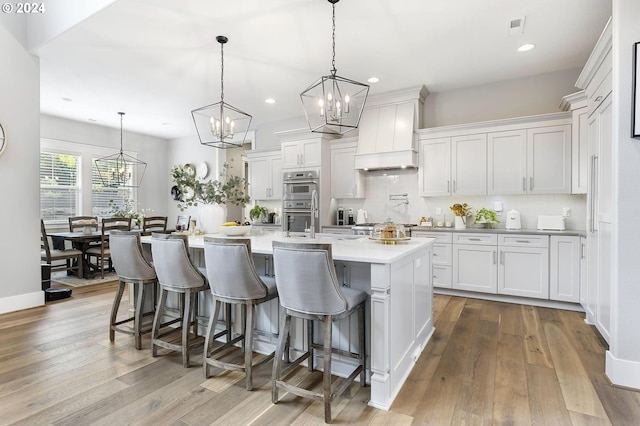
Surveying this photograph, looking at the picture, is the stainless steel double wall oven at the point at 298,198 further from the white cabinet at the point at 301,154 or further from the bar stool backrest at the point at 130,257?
the bar stool backrest at the point at 130,257

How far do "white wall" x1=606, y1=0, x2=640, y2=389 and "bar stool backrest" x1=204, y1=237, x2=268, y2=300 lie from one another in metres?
2.34

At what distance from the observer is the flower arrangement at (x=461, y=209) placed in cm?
475

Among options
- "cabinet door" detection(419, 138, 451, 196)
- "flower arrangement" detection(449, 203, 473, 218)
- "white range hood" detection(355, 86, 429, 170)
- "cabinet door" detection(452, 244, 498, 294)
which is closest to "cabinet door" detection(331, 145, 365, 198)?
"white range hood" detection(355, 86, 429, 170)

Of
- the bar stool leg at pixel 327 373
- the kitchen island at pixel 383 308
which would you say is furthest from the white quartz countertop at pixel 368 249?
the bar stool leg at pixel 327 373

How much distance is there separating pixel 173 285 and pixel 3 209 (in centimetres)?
276

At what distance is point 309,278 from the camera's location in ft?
6.21

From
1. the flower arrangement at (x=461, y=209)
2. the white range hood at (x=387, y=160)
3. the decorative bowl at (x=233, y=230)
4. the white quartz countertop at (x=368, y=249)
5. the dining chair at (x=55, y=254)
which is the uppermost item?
the white range hood at (x=387, y=160)

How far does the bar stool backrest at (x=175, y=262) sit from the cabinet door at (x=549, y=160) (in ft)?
13.3

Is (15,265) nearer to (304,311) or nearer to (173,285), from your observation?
(173,285)

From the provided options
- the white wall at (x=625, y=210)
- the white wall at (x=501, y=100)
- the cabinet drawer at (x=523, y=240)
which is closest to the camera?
the white wall at (x=625, y=210)

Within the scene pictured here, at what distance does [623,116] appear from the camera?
7.15 ft

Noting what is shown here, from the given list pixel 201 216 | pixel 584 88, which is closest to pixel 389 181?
pixel 584 88

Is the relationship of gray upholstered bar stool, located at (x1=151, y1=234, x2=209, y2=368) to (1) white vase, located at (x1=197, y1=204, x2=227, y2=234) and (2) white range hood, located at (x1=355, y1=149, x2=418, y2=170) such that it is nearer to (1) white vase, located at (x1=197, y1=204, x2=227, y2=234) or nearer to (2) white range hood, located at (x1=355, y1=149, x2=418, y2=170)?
(1) white vase, located at (x1=197, y1=204, x2=227, y2=234)

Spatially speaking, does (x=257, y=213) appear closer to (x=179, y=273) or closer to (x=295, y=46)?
(x=295, y=46)
